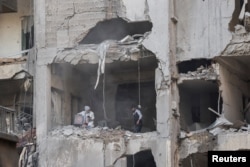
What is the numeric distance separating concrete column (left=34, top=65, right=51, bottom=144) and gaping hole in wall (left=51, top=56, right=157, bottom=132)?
0.38 m

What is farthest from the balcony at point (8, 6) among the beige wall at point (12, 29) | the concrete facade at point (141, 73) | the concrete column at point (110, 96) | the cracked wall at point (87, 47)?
the concrete column at point (110, 96)

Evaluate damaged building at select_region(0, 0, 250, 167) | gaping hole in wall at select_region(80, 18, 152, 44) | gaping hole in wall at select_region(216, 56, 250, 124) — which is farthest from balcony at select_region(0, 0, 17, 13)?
gaping hole in wall at select_region(216, 56, 250, 124)

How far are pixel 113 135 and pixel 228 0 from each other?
532 cm

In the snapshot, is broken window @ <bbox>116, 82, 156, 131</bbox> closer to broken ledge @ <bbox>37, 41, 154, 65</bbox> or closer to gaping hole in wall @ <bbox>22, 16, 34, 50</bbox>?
broken ledge @ <bbox>37, 41, 154, 65</bbox>

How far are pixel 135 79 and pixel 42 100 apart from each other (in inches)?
130

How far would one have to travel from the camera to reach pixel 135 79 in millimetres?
29859

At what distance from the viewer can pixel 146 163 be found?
93.5 feet

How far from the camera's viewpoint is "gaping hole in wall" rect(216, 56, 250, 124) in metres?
27.6

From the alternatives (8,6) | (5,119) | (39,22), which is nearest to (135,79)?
(39,22)

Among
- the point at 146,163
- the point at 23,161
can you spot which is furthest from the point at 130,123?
the point at 23,161

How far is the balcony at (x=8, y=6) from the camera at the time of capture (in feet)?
101

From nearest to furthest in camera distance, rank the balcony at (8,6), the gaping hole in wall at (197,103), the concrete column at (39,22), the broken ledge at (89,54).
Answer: the broken ledge at (89,54) → the gaping hole in wall at (197,103) → the concrete column at (39,22) → the balcony at (8,6)

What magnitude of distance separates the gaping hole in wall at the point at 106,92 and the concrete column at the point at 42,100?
1.24ft

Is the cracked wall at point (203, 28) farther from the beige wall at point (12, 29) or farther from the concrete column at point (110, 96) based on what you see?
the beige wall at point (12, 29)
